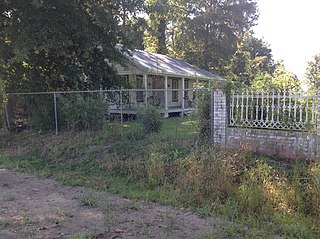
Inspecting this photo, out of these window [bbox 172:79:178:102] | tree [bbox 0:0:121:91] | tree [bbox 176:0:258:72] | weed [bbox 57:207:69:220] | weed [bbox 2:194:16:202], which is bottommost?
weed [bbox 2:194:16:202]

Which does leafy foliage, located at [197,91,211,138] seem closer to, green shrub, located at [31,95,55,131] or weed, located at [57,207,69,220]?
weed, located at [57,207,69,220]

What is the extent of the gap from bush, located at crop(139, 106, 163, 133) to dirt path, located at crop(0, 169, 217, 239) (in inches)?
159

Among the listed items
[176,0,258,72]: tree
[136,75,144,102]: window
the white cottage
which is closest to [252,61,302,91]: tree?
the white cottage

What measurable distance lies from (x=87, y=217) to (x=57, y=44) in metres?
8.18

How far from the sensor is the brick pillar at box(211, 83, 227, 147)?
8086mm

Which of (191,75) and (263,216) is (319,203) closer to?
(263,216)

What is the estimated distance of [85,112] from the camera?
10.5m

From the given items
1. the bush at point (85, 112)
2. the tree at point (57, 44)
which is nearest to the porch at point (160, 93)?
the tree at point (57, 44)

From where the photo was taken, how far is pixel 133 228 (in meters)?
4.48

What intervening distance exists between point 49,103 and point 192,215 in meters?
8.65

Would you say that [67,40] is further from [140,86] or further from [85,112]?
[140,86]

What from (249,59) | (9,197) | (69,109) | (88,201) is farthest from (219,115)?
(249,59)

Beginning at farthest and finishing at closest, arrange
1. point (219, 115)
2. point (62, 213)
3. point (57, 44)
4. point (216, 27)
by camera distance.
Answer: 1. point (216, 27)
2. point (57, 44)
3. point (219, 115)
4. point (62, 213)

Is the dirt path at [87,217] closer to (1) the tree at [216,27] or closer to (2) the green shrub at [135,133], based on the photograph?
(2) the green shrub at [135,133]
